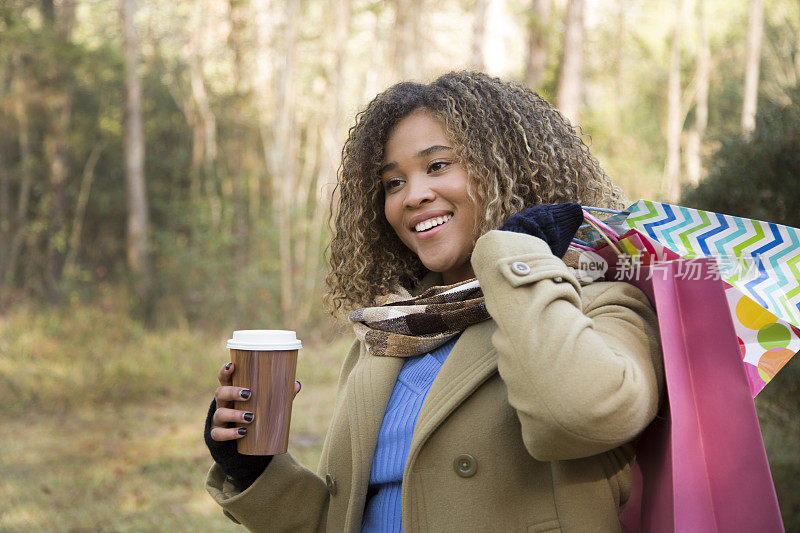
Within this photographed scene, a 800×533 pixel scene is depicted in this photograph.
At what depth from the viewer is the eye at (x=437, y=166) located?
6.45ft

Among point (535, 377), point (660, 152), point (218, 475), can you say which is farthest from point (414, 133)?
point (660, 152)

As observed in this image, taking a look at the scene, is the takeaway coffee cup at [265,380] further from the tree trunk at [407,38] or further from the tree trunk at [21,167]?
the tree trunk at [21,167]

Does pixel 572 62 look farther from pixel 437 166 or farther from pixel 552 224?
pixel 552 224

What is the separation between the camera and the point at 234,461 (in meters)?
1.84

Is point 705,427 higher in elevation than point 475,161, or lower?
lower

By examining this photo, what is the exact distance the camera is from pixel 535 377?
1.31 m

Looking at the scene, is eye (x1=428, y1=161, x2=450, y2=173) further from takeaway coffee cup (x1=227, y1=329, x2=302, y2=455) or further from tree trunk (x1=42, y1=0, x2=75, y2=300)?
tree trunk (x1=42, y1=0, x2=75, y2=300)

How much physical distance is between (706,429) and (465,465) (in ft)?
1.61

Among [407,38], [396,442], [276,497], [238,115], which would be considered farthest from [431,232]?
[238,115]

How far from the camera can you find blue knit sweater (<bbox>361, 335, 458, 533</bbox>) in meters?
1.73

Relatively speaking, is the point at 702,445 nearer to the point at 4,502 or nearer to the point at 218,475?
the point at 218,475

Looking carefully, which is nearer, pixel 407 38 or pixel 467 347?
pixel 467 347

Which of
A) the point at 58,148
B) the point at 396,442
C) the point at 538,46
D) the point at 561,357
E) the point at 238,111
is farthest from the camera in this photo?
the point at 238,111

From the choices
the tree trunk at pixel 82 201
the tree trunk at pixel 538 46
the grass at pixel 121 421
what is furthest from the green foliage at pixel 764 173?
the tree trunk at pixel 82 201
